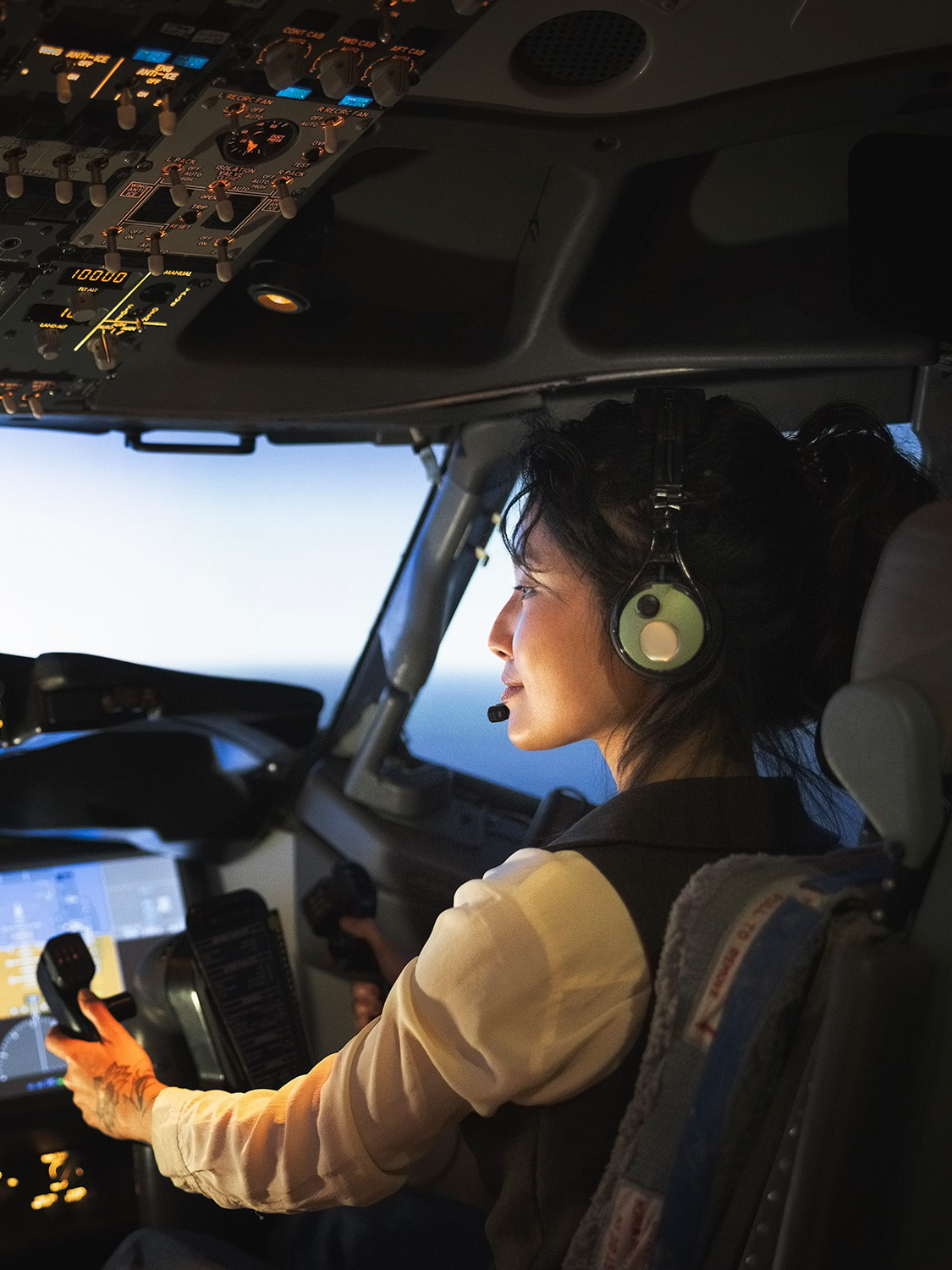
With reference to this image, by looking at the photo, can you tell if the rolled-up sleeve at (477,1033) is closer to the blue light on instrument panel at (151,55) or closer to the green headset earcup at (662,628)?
the green headset earcup at (662,628)

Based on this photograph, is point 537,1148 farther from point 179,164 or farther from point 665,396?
point 179,164

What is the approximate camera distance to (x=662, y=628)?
114 centimetres

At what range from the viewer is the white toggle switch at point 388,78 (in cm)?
113

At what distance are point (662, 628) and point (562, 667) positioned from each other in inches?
6.2

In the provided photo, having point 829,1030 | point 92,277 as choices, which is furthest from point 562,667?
point 92,277

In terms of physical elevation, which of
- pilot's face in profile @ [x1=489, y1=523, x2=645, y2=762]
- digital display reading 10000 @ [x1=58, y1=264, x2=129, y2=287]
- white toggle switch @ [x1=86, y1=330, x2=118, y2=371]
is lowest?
pilot's face in profile @ [x1=489, y1=523, x2=645, y2=762]

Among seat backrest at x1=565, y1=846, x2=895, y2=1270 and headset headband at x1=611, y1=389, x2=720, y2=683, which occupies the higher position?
headset headband at x1=611, y1=389, x2=720, y2=683

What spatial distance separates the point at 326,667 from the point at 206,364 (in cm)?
92

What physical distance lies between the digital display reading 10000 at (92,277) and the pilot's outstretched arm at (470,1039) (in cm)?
87

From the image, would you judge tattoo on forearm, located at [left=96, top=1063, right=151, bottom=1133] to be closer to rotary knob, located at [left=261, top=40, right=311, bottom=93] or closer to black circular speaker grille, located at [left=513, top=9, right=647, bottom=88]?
rotary knob, located at [left=261, top=40, right=311, bottom=93]

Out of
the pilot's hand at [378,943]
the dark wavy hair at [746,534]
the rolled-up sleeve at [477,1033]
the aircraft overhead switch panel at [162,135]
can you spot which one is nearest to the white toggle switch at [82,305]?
the aircraft overhead switch panel at [162,135]

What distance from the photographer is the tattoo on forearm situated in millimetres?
1418

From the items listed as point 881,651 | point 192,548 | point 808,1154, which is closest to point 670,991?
point 808,1154

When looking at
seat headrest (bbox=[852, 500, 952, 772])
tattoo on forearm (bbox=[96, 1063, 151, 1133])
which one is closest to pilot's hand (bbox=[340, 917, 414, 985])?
tattoo on forearm (bbox=[96, 1063, 151, 1133])
